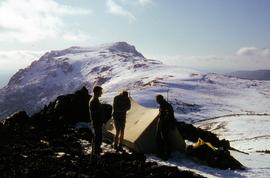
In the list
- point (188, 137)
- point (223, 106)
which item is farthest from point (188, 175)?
point (223, 106)

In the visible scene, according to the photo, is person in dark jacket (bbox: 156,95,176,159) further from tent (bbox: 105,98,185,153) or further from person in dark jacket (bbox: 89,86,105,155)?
person in dark jacket (bbox: 89,86,105,155)

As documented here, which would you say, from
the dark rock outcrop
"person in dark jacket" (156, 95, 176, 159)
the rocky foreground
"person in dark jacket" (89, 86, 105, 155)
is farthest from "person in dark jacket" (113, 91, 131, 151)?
the dark rock outcrop

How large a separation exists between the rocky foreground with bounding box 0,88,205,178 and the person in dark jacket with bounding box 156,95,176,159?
1.92 meters

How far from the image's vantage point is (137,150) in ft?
74.7

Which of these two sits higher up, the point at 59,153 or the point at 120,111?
the point at 120,111

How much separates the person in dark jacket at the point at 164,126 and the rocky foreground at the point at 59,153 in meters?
1.92

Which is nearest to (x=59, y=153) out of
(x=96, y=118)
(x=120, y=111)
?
(x=96, y=118)

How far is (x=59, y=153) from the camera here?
69.8 feet

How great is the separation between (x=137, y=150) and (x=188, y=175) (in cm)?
595

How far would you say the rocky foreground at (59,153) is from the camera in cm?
1700

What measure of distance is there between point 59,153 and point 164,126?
535cm

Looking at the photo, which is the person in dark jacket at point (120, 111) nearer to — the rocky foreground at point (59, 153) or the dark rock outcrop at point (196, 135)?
the rocky foreground at point (59, 153)

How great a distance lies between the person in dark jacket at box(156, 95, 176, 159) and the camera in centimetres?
2212

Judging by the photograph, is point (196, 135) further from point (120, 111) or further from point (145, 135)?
point (120, 111)
